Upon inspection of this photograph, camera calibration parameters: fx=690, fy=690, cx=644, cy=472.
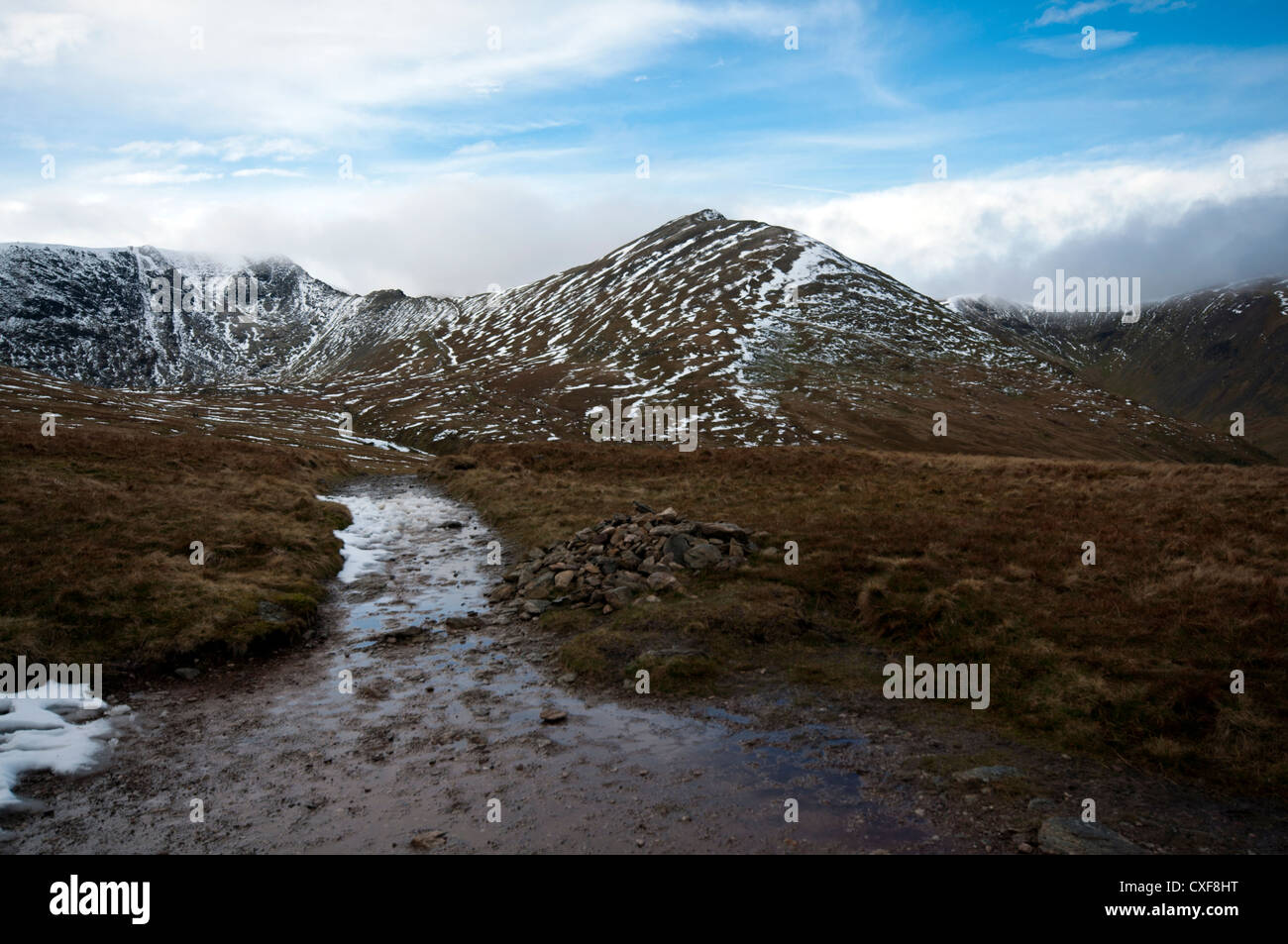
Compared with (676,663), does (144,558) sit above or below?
above

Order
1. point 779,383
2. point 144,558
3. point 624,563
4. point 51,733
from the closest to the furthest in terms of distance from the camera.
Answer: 1. point 51,733
2. point 144,558
3. point 624,563
4. point 779,383

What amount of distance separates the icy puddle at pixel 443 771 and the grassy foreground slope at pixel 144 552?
7.29 ft

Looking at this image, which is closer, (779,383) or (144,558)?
(144,558)

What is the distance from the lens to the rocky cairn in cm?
2081

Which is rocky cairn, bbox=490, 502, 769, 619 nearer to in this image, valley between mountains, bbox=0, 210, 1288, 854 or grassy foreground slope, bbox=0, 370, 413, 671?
valley between mountains, bbox=0, 210, 1288, 854

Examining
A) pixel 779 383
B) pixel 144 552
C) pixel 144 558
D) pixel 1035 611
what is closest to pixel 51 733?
pixel 144 558

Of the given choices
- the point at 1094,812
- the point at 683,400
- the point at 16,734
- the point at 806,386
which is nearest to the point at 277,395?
the point at 683,400

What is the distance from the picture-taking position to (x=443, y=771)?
1192 centimetres

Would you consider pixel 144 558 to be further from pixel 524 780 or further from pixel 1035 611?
pixel 1035 611

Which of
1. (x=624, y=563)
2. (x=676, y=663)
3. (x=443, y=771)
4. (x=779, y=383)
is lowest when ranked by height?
(x=443, y=771)

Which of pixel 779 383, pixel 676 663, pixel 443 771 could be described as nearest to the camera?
pixel 443 771

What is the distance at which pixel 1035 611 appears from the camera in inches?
643

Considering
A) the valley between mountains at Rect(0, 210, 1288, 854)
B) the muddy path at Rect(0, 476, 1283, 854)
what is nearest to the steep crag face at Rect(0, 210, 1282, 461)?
the valley between mountains at Rect(0, 210, 1288, 854)

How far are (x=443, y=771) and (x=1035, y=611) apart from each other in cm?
1361
